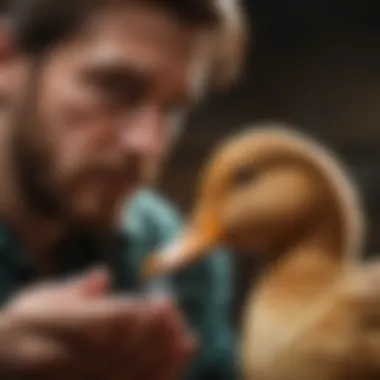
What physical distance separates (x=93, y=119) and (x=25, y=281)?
0.66ft

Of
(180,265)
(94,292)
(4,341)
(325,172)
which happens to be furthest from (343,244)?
(4,341)

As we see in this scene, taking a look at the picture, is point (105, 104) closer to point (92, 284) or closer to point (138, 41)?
point (138, 41)

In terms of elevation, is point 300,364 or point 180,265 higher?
point 180,265

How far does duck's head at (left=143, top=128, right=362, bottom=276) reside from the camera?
4.00 ft

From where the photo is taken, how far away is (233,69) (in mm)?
1270

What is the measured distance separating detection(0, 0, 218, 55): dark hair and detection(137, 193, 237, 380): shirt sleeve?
0.23 m

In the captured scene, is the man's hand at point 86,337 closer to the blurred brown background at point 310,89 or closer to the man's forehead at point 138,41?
the blurred brown background at point 310,89

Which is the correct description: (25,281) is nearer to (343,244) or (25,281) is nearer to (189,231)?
(189,231)

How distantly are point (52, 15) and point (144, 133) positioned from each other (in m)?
0.17

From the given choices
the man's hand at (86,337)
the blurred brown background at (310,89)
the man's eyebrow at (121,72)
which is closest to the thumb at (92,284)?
the man's hand at (86,337)

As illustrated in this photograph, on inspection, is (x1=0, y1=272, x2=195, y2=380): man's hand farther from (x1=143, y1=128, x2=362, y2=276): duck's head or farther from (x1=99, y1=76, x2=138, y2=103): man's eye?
(x1=99, y1=76, x2=138, y2=103): man's eye

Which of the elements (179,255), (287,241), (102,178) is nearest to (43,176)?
(102,178)

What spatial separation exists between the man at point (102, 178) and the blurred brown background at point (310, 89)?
0.11ft

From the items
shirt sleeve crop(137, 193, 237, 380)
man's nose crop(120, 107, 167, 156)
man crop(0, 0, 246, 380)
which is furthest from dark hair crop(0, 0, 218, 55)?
shirt sleeve crop(137, 193, 237, 380)
